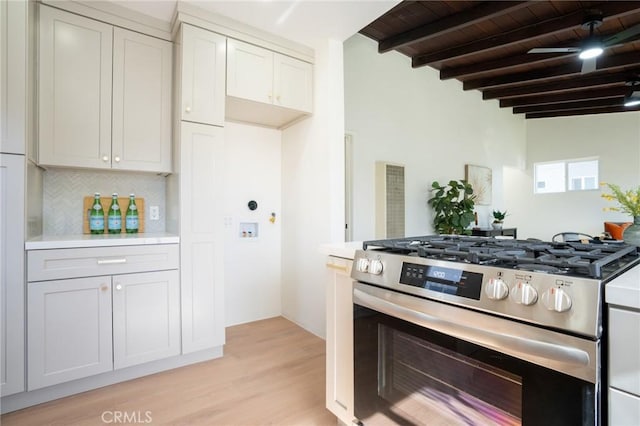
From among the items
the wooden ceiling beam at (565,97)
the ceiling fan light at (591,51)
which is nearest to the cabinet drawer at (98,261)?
the ceiling fan light at (591,51)

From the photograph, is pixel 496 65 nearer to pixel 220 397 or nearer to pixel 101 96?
pixel 101 96

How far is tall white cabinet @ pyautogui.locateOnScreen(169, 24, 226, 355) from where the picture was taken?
89.4 inches

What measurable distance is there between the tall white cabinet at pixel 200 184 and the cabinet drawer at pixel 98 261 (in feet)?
0.44

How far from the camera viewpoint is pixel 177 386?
2025 millimetres

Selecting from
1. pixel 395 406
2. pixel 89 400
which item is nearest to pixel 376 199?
pixel 395 406

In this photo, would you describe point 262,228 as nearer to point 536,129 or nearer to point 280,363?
point 280,363

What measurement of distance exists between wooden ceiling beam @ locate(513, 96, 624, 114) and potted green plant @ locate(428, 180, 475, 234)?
3466 mm

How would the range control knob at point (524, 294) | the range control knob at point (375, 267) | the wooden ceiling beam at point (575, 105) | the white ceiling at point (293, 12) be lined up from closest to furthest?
the range control knob at point (524, 294), the range control knob at point (375, 267), the white ceiling at point (293, 12), the wooden ceiling beam at point (575, 105)

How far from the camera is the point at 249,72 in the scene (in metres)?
2.52

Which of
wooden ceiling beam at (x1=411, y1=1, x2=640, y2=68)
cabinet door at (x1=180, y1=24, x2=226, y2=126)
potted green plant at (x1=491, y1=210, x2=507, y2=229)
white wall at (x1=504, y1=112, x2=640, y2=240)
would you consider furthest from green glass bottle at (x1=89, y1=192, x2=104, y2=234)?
white wall at (x1=504, y1=112, x2=640, y2=240)

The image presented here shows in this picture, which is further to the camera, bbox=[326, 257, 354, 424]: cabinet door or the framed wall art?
the framed wall art

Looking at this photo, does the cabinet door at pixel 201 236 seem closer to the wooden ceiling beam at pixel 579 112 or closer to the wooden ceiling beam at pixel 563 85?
the wooden ceiling beam at pixel 563 85

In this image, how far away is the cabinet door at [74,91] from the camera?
2.05 metres

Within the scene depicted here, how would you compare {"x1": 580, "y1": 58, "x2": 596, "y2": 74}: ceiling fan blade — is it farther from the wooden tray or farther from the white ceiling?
the wooden tray
